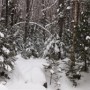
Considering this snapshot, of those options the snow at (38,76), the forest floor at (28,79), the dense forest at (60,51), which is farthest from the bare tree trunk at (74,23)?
the snow at (38,76)

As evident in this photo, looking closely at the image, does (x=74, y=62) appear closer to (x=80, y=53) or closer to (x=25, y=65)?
(x=80, y=53)

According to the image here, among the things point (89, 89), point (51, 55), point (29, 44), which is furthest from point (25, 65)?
point (89, 89)

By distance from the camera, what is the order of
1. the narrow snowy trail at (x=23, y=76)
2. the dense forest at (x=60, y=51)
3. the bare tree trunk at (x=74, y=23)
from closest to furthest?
1. the narrow snowy trail at (x=23, y=76)
2. the dense forest at (x=60, y=51)
3. the bare tree trunk at (x=74, y=23)

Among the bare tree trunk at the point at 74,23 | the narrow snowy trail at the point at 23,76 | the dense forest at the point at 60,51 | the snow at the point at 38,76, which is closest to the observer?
the narrow snowy trail at the point at 23,76

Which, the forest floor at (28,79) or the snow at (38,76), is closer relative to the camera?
the forest floor at (28,79)

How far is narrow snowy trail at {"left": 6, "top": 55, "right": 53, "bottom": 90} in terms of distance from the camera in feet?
39.2

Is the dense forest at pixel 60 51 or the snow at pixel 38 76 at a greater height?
the dense forest at pixel 60 51

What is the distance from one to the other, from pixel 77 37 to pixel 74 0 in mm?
2128

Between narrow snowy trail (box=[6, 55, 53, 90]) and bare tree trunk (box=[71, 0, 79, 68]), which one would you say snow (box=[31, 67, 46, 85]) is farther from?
bare tree trunk (box=[71, 0, 79, 68])

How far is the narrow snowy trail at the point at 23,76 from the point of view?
11.9m

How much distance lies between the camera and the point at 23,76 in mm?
12805

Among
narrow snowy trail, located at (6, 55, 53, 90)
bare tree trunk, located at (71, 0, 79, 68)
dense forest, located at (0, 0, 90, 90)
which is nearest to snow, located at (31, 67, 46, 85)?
narrow snowy trail, located at (6, 55, 53, 90)

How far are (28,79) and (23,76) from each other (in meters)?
A: 0.33

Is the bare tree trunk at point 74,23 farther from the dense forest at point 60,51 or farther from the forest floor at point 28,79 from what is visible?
the forest floor at point 28,79
